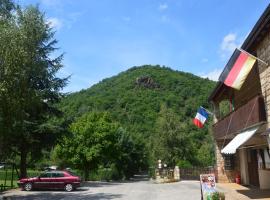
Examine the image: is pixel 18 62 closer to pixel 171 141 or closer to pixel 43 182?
pixel 43 182

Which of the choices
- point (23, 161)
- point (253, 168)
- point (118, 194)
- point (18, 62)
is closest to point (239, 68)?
point (18, 62)

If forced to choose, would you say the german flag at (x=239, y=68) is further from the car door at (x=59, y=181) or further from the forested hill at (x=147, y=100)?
the forested hill at (x=147, y=100)

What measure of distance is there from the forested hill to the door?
3202 cm

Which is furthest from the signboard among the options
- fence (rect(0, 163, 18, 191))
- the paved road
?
fence (rect(0, 163, 18, 191))

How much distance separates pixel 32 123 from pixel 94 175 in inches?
1123

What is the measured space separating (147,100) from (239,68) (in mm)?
71392

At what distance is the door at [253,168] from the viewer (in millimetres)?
28781

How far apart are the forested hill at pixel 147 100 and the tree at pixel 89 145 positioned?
513 inches

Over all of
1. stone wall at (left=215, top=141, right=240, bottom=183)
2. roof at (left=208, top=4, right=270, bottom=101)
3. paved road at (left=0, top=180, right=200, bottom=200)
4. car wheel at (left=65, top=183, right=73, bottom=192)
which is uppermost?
roof at (left=208, top=4, right=270, bottom=101)

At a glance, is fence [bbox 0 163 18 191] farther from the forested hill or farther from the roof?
the roof

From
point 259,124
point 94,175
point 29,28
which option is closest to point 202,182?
point 259,124

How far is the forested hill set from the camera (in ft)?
254

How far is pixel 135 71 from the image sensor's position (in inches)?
4146

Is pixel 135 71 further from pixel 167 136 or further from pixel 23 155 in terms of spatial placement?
pixel 23 155
